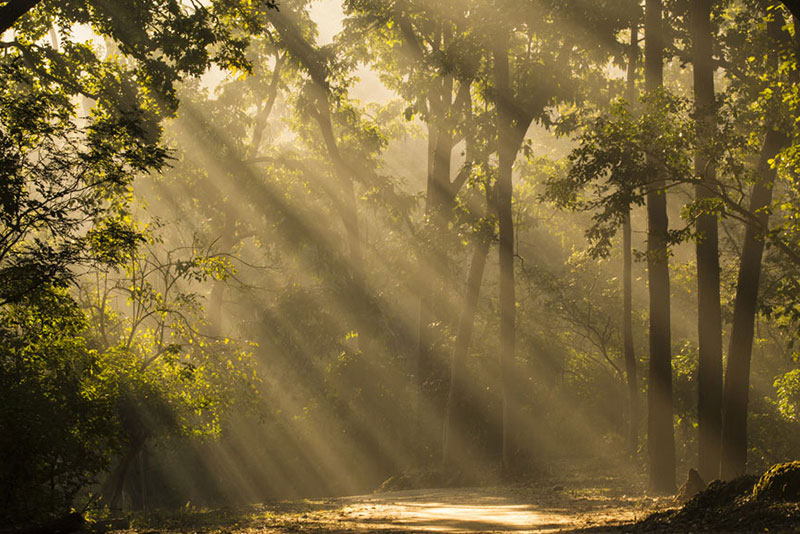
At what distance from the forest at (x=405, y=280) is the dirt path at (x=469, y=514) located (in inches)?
6.7

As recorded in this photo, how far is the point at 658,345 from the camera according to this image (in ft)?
53.1

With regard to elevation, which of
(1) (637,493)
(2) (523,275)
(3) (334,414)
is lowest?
(1) (637,493)

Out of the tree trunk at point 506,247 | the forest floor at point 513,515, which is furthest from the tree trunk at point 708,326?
the tree trunk at point 506,247

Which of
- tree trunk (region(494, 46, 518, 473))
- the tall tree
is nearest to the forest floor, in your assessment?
the tall tree

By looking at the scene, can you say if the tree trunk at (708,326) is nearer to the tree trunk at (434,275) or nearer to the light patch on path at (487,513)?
the light patch on path at (487,513)

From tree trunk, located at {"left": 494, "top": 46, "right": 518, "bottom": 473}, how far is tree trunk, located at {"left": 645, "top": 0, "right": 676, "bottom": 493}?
17.2 ft

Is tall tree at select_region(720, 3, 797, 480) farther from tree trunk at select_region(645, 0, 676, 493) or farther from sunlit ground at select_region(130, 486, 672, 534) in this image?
sunlit ground at select_region(130, 486, 672, 534)

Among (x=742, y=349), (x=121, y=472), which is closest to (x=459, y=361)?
(x=742, y=349)

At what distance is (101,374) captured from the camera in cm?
1241

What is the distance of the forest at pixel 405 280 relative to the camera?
979 centimetres

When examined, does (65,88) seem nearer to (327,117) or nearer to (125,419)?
(125,419)

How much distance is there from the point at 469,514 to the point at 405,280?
48.6ft

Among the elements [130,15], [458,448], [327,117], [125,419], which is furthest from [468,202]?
[130,15]

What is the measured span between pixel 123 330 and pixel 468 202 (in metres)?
12.2
